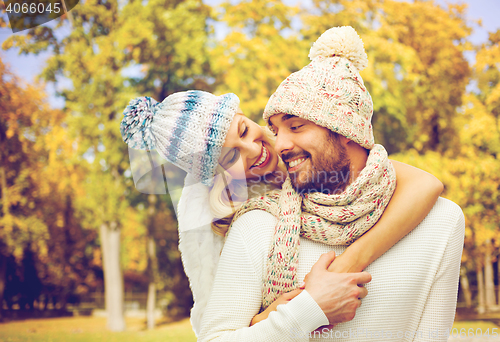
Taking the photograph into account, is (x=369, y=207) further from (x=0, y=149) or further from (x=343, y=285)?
(x=0, y=149)

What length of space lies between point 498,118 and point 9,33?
8.97 meters

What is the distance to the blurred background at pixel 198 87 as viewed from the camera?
7.09 metres

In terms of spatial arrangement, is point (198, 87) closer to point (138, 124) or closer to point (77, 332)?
point (77, 332)

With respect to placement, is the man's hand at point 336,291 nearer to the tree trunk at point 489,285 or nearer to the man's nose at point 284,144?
Result: the man's nose at point 284,144

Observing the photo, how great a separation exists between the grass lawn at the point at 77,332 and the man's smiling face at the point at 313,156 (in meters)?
6.89

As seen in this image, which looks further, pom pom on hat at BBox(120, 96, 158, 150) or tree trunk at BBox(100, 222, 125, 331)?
tree trunk at BBox(100, 222, 125, 331)

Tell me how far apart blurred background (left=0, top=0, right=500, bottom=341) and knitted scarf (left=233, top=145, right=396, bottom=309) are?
18.7 feet

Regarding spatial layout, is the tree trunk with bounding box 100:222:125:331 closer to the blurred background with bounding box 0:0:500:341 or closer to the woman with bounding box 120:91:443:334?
the blurred background with bounding box 0:0:500:341

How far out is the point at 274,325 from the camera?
119 cm

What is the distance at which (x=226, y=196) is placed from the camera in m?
1.69

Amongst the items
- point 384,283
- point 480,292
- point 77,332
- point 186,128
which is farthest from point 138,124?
point 480,292

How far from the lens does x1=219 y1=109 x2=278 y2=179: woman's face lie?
5.32 feet
